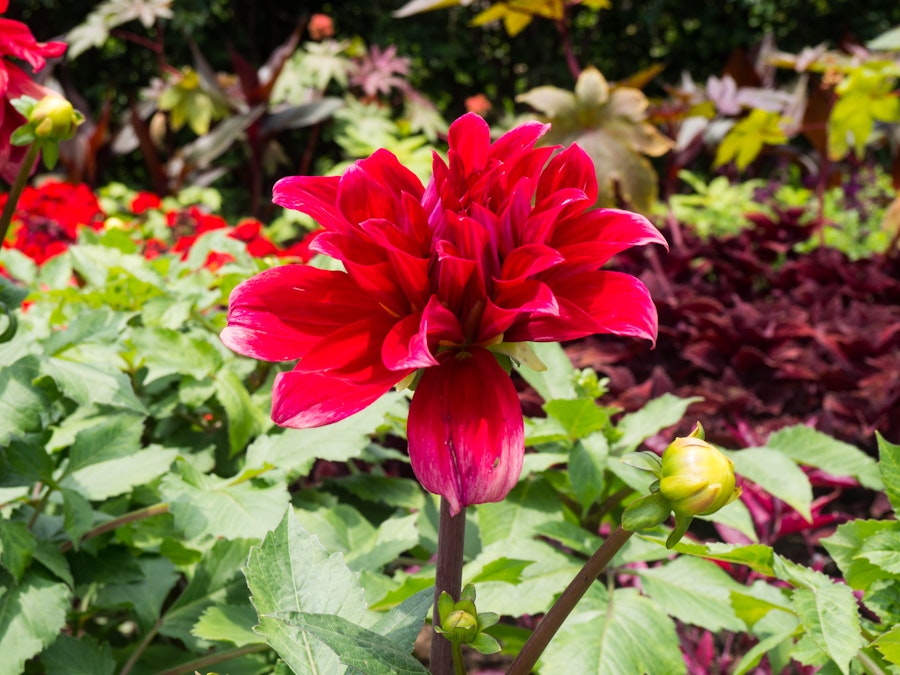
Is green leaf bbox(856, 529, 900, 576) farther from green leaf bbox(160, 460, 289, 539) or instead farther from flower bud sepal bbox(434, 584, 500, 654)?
green leaf bbox(160, 460, 289, 539)

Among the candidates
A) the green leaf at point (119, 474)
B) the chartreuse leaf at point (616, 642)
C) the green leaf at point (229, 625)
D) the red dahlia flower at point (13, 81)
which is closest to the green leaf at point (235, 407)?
the green leaf at point (119, 474)

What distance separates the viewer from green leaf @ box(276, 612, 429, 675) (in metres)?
0.47

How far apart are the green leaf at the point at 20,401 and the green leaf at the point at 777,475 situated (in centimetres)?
79

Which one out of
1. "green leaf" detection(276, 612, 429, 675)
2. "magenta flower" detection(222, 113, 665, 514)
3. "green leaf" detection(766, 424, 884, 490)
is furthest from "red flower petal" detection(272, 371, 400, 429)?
"green leaf" detection(766, 424, 884, 490)

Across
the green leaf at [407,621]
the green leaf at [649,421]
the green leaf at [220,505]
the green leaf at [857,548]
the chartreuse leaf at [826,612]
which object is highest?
the green leaf at [407,621]

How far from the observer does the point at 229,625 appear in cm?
83

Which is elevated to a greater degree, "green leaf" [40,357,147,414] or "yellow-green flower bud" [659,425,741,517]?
"yellow-green flower bud" [659,425,741,517]

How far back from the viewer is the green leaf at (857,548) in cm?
75

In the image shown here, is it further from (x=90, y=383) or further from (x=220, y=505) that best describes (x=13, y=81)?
(x=220, y=505)

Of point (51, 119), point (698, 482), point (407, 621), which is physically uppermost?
point (51, 119)

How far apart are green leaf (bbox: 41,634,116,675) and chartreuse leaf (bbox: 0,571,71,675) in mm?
75

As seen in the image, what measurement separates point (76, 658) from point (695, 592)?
2.29 feet

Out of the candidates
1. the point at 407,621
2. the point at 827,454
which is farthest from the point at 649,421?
the point at 407,621

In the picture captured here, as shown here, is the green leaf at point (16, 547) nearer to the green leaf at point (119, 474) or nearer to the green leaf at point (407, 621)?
the green leaf at point (119, 474)
